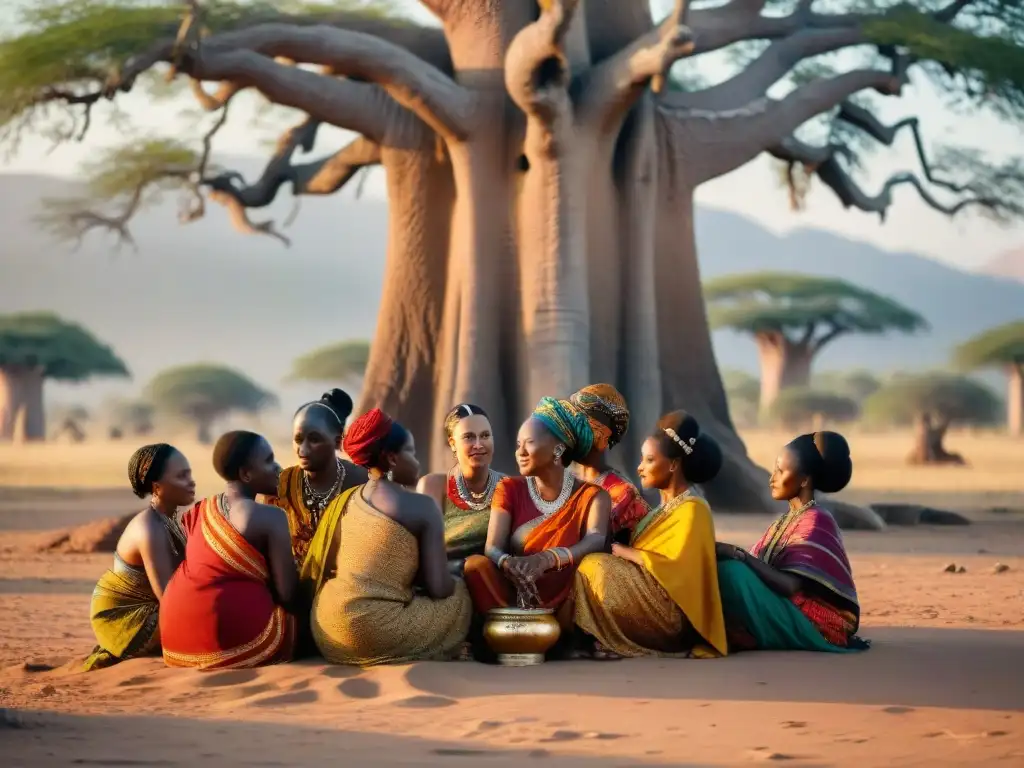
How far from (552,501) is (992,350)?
37724mm

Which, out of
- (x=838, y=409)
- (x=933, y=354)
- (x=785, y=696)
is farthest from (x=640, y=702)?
(x=933, y=354)

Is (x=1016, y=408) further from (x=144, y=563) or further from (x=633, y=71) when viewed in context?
(x=144, y=563)

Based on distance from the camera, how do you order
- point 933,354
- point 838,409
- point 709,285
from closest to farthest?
point 709,285
point 838,409
point 933,354

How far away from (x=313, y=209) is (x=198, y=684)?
151 meters

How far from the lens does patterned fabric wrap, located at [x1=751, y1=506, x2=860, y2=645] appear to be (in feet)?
21.9

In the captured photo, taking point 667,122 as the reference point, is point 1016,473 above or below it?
below

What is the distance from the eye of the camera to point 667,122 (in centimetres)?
1577

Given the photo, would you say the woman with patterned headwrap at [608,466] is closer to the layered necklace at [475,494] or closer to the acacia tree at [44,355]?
the layered necklace at [475,494]

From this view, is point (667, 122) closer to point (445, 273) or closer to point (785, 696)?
point (445, 273)

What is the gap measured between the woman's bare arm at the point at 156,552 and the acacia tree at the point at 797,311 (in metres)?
38.7

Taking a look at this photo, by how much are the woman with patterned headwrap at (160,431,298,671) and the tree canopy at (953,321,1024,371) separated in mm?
37873

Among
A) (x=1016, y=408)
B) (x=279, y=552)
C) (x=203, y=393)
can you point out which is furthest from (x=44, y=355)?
(x=279, y=552)

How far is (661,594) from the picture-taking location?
254 inches

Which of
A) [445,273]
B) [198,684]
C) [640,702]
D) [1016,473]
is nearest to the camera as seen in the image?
[640,702]
